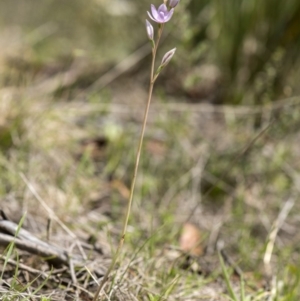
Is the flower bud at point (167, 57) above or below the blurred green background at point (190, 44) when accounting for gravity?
above

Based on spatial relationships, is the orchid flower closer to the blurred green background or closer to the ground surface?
the ground surface

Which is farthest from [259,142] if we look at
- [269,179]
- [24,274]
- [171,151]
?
[24,274]

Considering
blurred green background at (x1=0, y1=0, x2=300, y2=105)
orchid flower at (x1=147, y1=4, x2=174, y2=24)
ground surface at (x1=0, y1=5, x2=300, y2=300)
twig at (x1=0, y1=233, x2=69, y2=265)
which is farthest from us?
blurred green background at (x1=0, y1=0, x2=300, y2=105)

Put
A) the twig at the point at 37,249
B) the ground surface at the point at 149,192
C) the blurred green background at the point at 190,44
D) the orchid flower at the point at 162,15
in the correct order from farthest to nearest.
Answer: the blurred green background at the point at 190,44 → the ground surface at the point at 149,192 → the twig at the point at 37,249 → the orchid flower at the point at 162,15

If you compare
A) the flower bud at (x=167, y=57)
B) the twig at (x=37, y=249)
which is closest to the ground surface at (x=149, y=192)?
the twig at (x=37, y=249)

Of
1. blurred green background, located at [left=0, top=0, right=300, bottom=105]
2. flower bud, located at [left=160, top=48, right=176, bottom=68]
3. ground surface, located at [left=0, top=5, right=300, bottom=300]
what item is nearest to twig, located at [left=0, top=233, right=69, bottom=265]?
ground surface, located at [left=0, top=5, right=300, bottom=300]

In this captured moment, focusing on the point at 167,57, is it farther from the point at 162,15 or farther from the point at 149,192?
the point at 149,192

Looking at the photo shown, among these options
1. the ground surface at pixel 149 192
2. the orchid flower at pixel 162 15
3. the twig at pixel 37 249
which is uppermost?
the orchid flower at pixel 162 15

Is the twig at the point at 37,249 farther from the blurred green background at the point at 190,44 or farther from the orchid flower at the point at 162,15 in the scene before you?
the blurred green background at the point at 190,44

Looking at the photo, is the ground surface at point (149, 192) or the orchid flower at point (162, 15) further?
the ground surface at point (149, 192)

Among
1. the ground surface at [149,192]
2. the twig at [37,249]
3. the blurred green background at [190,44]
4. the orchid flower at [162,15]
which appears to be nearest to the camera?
the orchid flower at [162,15]

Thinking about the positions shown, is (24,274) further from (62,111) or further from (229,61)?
(229,61)
